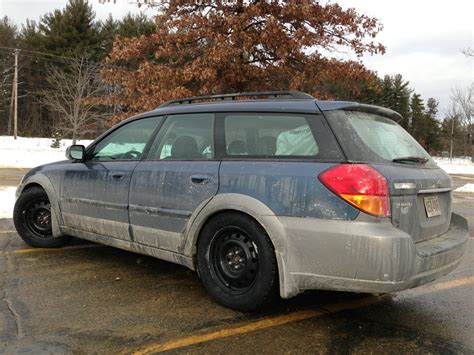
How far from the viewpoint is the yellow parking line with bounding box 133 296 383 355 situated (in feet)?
9.86

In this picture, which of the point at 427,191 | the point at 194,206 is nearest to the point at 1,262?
the point at 194,206

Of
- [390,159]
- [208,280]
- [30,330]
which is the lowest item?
[30,330]

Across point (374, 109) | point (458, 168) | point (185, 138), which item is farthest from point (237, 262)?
point (458, 168)

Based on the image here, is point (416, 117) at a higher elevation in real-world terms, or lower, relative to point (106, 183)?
higher

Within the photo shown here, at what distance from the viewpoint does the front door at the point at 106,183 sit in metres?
4.43

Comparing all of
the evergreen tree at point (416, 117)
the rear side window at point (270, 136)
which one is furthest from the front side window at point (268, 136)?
the evergreen tree at point (416, 117)

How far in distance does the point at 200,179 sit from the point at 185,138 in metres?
0.56

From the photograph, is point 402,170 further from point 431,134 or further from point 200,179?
point 431,134

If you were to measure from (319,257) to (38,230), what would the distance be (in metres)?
3.68

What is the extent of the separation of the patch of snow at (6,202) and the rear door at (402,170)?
19.8 feet

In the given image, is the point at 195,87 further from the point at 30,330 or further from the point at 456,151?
the point at 456,151

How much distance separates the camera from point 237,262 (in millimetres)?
3637

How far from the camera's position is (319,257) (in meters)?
3.20

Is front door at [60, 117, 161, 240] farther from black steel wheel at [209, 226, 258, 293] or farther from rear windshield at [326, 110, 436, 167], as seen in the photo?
rear windshield at [326, 110, 436, 167]
